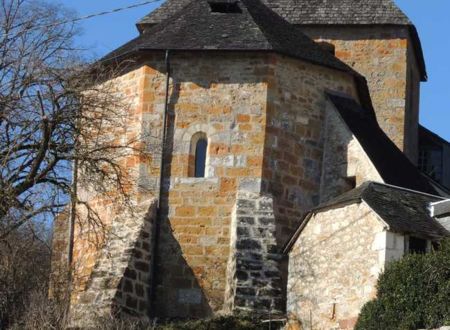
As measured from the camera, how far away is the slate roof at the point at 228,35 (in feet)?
78.7

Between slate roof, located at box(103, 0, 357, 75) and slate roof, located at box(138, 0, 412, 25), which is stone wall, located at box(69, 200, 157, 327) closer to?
slate roof, located at box(103, 0, 357, 75)

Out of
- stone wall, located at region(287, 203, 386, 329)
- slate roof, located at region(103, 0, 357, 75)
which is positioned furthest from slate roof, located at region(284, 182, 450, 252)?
slate roof, located at region(103, 0, 357, 75)

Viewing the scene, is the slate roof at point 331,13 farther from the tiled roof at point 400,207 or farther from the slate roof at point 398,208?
the tiled roof at point 400,207

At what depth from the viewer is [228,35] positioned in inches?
957

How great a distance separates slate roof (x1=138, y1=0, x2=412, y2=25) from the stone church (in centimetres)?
430

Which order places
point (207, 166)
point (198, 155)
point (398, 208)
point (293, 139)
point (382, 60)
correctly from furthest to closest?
point (382, 60), point (293, 139), point (198, 155), point (207, 166), point (398, 208)

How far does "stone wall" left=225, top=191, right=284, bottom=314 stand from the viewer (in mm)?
21672

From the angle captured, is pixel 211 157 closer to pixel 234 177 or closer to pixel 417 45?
pixel 234 177

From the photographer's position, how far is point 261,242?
22531 mm

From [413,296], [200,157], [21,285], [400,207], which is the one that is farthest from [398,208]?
[21,285]

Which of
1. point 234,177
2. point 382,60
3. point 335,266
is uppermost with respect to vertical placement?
point 382,60

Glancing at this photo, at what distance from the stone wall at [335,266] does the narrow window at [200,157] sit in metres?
2.80

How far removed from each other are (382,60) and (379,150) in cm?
583

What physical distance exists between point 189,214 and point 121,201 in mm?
1306
